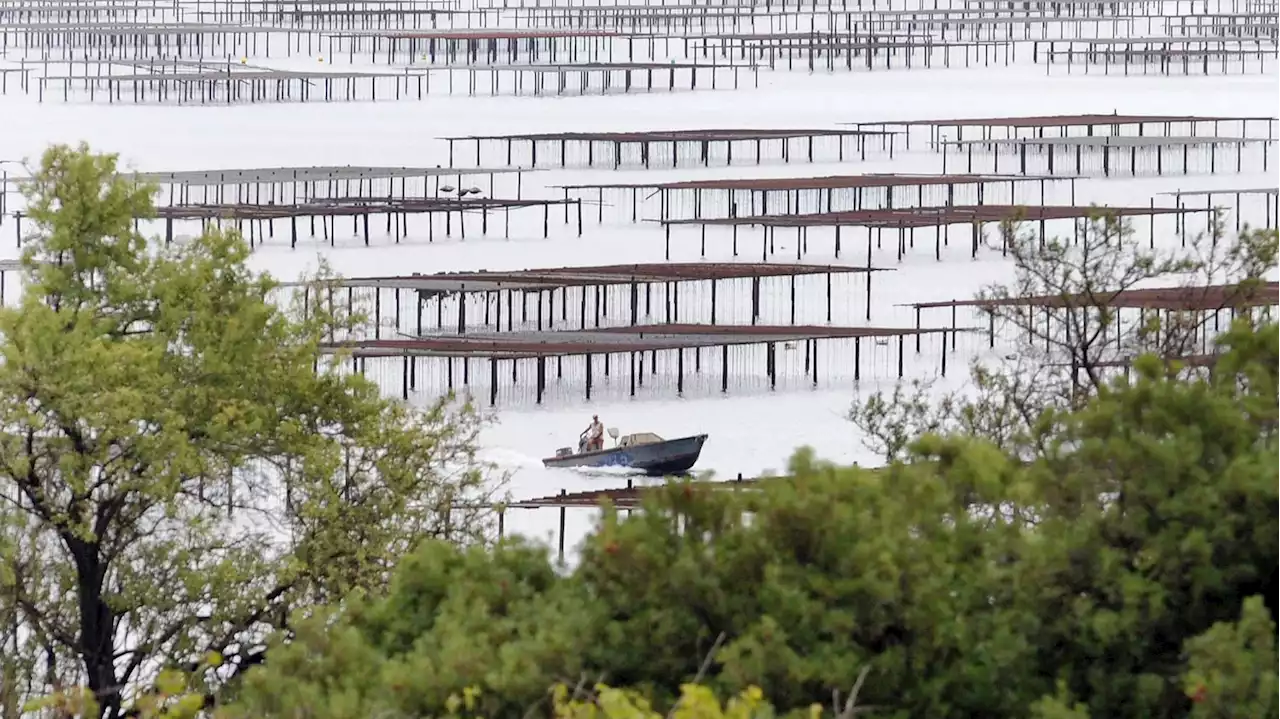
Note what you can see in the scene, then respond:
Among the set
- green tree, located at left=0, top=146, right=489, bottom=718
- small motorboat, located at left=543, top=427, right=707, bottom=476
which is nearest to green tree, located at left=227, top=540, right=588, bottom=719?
green tree, located at left=0, top=146, right=489, bottom=718

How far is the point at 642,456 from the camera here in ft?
124

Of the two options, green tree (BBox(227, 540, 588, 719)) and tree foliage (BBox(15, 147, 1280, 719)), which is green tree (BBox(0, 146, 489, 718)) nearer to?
green tree (BBox(227, 540, 588, 719))

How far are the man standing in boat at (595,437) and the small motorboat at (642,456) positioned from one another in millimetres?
93

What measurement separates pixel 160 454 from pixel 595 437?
16896 mm

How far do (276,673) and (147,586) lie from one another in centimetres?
798

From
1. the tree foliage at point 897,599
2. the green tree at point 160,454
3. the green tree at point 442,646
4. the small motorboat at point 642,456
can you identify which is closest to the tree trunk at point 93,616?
the green tree at point 160,454

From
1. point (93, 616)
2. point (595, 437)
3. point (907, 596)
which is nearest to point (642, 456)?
point (595, 437)

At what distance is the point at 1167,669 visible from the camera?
13414 mm

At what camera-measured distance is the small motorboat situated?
123ft

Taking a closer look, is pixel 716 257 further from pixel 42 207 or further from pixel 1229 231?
pixel 42 207

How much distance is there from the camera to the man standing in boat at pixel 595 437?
38562mm

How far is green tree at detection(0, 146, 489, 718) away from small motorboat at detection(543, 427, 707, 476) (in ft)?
41.2

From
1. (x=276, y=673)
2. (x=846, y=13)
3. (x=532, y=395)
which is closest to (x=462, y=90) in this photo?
(x=846, y=13)

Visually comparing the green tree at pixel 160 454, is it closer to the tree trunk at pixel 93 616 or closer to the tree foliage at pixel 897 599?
the tree trunk at pixel 93 616
